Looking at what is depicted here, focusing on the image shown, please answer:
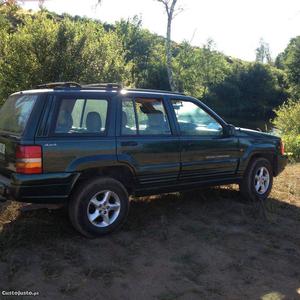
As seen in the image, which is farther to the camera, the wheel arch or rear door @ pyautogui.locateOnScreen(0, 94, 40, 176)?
the wheel arch

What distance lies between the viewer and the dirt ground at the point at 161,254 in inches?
151

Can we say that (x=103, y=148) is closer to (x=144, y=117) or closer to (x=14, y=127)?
(x=144, y=117)

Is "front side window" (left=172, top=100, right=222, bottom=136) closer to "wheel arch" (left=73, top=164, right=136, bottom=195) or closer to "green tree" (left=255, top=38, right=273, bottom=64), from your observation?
"wheel arch" (left=73, top=164, right=136, bottom=195)

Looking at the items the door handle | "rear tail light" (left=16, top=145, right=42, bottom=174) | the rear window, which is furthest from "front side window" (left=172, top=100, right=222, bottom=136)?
"rear tail light" (left=16, top=145, right=42, bottom=174)

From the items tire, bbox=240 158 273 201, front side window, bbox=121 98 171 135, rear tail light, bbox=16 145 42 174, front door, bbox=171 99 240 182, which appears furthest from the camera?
tire, bbox=240 158 273 201

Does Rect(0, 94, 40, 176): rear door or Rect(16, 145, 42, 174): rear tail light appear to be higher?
Rect(0, 94, 40, 176): rear door

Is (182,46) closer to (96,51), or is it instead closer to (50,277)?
(96,51)

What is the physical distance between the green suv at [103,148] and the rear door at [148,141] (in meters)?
0.01

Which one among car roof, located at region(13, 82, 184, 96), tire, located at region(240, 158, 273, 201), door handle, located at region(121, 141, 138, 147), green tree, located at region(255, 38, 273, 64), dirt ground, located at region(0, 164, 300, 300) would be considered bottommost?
dirt ground, located at region(0, 164, 300, 300)

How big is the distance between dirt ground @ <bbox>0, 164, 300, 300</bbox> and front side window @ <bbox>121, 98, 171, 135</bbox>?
117cm

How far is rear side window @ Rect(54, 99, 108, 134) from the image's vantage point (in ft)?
15.7

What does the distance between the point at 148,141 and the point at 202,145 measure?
961mm

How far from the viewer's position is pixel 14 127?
191 inches

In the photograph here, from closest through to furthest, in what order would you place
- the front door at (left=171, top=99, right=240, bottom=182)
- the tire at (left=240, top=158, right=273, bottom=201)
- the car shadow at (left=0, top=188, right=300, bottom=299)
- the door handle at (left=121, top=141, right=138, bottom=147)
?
the car shadow at (left=0, top=188, right=300, bottom=299), the door handle at (left=121, top=141, right=138, bottom=147), the front door at (left=171, top=99, right=240, bottom=182), the tire at (left=240, top=158, right=273, bottom=201)
